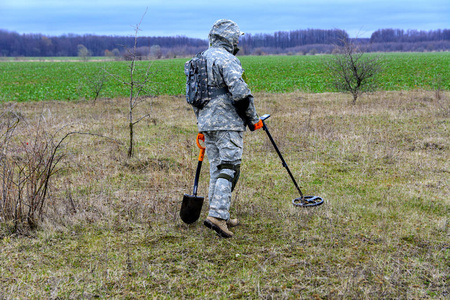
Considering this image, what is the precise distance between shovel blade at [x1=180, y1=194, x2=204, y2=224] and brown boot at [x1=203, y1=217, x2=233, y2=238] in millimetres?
188

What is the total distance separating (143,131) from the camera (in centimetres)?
1052

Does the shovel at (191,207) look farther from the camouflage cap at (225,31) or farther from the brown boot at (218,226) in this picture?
the camouflage cap at (225,31)

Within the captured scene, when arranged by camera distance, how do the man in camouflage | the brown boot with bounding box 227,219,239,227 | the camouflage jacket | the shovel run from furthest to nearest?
1. the brown boot with bounding box 227,219,239,227
2. the shovel
3. the man in camouflage
4. the camouflage jacket

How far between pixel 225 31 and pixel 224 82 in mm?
568

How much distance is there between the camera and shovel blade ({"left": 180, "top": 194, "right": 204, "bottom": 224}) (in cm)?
445

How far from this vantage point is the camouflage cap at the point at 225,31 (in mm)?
4371

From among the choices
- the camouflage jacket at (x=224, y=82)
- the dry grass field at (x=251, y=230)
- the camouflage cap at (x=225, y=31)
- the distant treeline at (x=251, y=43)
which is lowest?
the dry grass field at (x=251, y=230)

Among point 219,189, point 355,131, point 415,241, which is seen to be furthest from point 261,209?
point 355,131

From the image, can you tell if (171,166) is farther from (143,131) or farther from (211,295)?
(211,295)

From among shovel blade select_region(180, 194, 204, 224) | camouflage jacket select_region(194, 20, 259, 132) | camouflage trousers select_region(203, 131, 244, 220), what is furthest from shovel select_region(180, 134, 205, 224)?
camouflage jacket select_region(194, 20, 259, 132)

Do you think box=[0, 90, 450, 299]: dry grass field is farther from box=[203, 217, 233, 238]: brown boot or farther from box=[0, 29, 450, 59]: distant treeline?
box=[0, 29, 450, 59]: distant treeline

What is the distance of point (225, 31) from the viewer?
437cm

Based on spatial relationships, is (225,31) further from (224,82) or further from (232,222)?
(232,222)

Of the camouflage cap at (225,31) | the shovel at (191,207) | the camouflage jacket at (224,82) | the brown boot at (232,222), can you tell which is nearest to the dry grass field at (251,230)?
the brown boot at (232,222)
